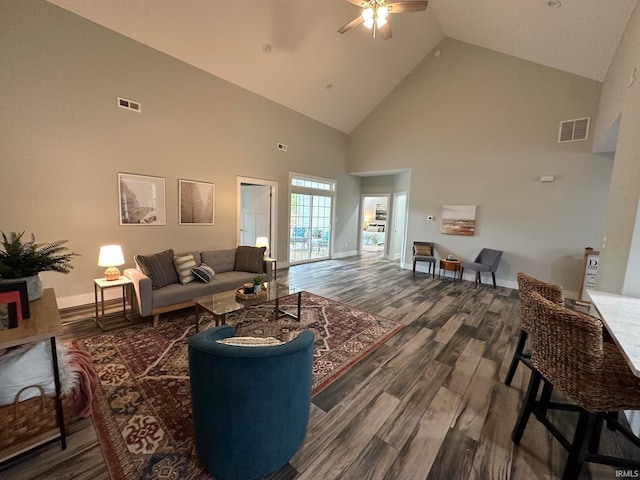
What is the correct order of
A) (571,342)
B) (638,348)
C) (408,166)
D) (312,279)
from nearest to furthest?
(638,348) < (571,342) < (312,279) < (408,166)

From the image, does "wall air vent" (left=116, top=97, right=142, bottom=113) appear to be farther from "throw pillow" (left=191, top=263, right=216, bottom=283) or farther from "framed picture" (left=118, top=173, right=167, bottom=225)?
"throw pillow" (left=191, top=263, right=216, bottom=283)

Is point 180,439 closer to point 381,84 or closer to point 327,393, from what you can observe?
point 327,393

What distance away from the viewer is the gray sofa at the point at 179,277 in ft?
10.2

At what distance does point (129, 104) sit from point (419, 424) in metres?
5.31

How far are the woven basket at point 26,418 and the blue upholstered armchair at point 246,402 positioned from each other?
3.09ft

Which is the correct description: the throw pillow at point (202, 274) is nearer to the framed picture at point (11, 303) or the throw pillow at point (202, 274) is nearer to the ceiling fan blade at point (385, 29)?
the framed picture at point (11, 303)

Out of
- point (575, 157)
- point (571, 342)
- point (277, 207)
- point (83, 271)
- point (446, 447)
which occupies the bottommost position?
point (446, 447)

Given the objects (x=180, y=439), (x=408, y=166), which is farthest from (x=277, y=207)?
(x=180, y=439)

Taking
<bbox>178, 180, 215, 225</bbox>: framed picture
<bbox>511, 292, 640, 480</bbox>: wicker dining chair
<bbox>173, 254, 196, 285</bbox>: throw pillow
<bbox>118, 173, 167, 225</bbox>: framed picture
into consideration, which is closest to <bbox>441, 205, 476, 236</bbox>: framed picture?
<bbox>511, 292, 640, 480</bbox>: wicker dining chair

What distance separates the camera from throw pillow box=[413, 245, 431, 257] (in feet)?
20.5

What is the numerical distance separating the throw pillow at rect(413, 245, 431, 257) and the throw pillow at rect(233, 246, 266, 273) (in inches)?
153

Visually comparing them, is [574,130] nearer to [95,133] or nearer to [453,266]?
[453,266]

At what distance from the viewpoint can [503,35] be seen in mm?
4598

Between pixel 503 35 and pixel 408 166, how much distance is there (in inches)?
114
